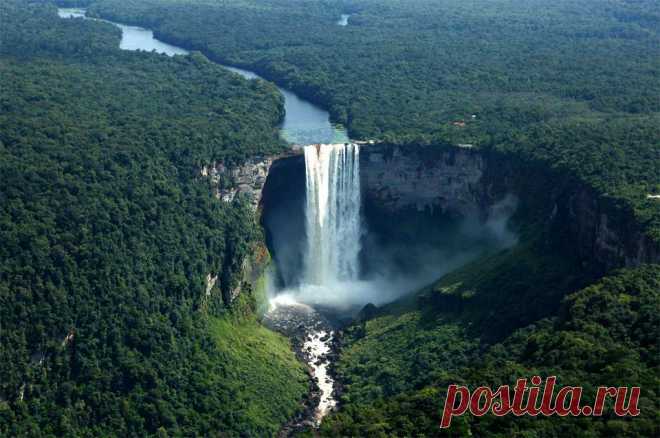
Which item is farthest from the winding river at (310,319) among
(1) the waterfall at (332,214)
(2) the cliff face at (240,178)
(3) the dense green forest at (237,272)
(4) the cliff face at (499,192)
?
(2) the cliff face at (240,178)

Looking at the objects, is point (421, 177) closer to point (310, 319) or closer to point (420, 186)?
point (420, 186)

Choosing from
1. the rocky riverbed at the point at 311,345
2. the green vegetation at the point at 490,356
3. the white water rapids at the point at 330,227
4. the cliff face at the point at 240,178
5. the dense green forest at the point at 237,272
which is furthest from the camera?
the white water rapids at the point at 330,227

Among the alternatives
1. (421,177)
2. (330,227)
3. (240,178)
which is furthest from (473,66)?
(240,178)

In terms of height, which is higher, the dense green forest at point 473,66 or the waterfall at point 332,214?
the dense green forest at point 473,66

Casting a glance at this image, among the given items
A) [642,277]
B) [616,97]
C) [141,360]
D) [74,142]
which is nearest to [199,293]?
[141,360]

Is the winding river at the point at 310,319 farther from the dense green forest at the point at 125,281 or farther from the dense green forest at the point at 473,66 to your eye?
the dense green forest at the point at 473,66

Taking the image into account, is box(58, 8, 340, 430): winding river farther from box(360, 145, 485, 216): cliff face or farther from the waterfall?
box(360, 145, 485, 216): cliff face
